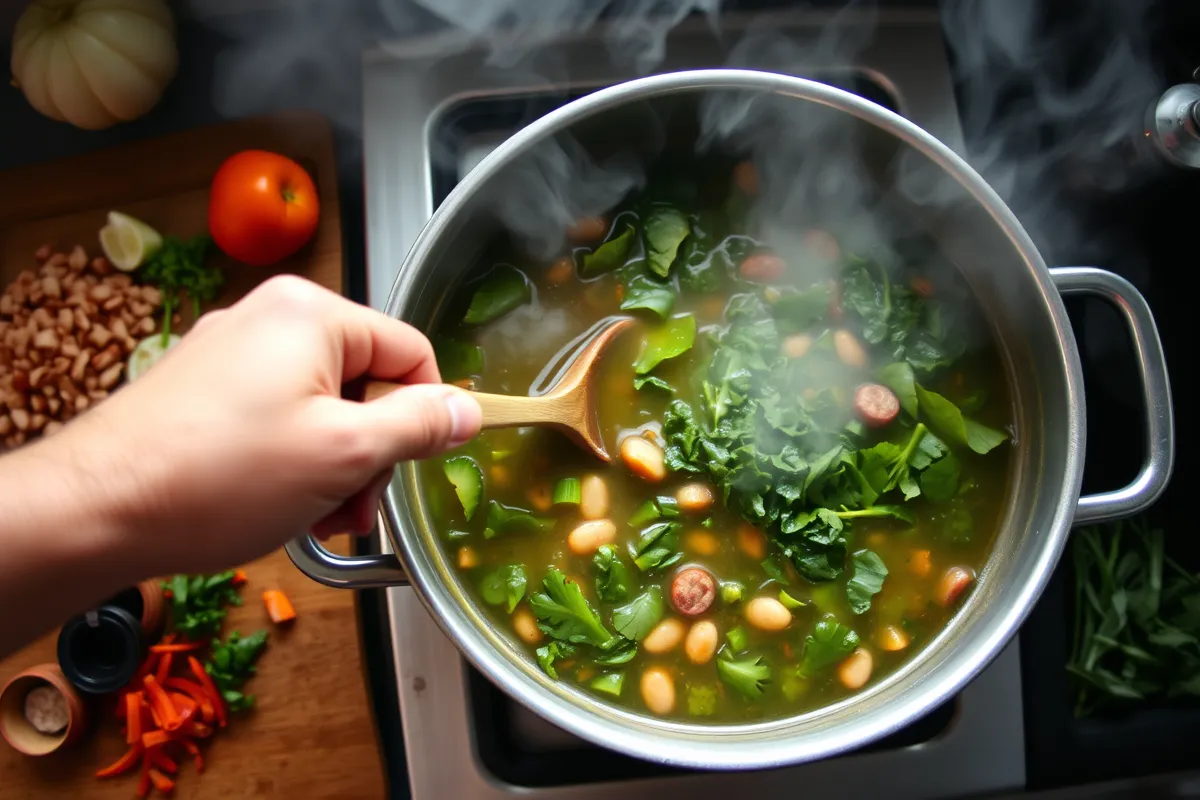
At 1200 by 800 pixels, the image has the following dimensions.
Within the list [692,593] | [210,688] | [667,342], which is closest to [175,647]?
[210,688]

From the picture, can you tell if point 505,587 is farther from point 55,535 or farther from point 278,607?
point 55,535

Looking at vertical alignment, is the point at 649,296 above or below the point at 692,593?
above

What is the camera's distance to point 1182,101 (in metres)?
1.83

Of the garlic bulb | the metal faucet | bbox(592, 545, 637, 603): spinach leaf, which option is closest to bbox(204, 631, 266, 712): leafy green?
bbox(592, 545, 637, 603): spinach leaf

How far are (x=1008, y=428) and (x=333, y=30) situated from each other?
5.44ft

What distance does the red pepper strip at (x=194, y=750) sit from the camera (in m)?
1.81

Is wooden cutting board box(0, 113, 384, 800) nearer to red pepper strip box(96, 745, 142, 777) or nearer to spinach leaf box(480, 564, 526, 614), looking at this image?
red pepper strip box(96, 745, 142, 777)

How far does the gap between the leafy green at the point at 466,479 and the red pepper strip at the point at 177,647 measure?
68 cm

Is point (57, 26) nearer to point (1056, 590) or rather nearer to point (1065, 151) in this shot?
point (1065, 151)

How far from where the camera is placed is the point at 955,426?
1.68 m

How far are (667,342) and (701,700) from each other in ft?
2.15

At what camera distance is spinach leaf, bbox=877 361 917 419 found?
1673 mm

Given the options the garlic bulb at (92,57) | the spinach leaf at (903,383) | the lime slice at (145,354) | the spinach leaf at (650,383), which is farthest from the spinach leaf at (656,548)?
the garlic bulb at (92,57)

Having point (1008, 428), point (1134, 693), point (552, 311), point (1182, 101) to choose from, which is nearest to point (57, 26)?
point (552, 311)
